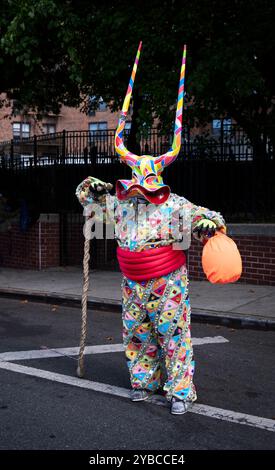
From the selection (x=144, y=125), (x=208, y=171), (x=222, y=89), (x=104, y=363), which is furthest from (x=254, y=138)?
(x=104, y=363)

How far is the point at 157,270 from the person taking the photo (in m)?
4.20

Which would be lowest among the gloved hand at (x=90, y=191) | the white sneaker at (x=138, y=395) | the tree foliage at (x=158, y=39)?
the white sneaker at (x=138, y=395)

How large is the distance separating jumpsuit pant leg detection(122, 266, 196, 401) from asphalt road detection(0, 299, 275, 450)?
0.25 meters

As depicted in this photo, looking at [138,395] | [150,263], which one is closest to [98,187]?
[150,263]

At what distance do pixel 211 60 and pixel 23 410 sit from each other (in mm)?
6327

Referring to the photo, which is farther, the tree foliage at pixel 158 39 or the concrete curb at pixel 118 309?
the tree foliage at pixel 158 39

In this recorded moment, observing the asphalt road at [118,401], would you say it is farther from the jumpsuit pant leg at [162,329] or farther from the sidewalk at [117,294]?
the sidewalk at [117,294]

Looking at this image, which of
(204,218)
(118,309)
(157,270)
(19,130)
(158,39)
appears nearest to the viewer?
(204,218)

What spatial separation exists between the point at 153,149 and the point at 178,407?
856 cm

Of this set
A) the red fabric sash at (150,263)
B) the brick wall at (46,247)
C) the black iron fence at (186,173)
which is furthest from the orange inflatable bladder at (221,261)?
the brick wall at (46,247)

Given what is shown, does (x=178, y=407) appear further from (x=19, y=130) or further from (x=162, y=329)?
(x=19, y=130)

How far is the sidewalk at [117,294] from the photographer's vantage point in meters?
7.52

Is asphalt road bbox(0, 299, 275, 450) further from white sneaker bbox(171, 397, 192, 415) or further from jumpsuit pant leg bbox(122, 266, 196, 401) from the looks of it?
jumpsuit pant leg bbox(122, 266, 196, 401)

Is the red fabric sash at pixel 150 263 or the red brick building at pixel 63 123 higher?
the red brick building at pixel 63 123
